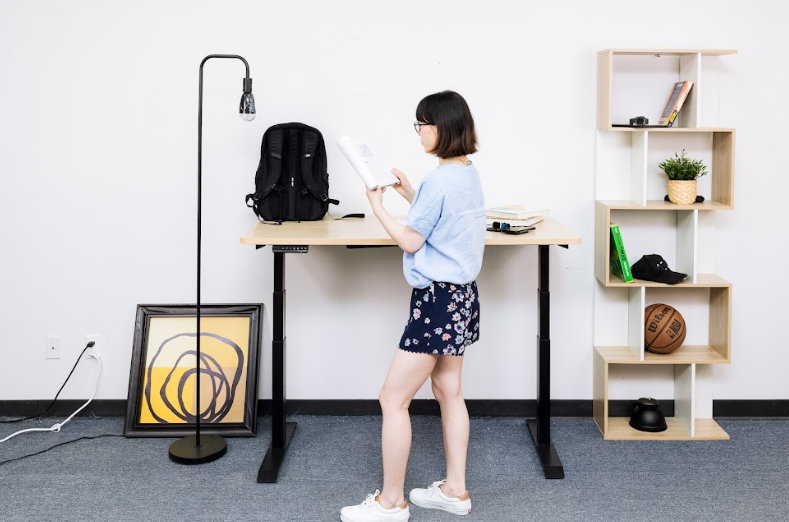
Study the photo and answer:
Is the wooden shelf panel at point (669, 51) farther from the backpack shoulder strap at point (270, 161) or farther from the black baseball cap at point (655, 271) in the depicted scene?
the backpack shoulder strap at point (270, 161)

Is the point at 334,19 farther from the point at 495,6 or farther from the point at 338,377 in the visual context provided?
the point at 338,377

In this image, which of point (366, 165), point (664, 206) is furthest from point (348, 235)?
point (664, 206)

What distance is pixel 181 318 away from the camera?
12.2 ft

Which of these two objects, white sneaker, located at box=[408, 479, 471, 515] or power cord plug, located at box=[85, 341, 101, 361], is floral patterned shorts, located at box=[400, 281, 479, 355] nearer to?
white sneaker, located at box=[408, 479, 471, 515]

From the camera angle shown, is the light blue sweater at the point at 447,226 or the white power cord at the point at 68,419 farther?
the white power cord at the point at 68,419

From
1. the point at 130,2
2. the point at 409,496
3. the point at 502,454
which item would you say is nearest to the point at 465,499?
the point at 409,496

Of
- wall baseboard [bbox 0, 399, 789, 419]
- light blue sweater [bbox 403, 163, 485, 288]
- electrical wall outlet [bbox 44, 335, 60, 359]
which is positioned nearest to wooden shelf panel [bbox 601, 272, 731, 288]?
wall baseboard [bbox 0, 399, 789, 419]

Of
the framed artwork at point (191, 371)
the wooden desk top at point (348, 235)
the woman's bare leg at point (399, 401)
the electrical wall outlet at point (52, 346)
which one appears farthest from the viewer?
A: the electrical wall outlet at point (52, 346)

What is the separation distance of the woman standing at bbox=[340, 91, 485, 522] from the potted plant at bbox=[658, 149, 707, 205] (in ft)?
3.96

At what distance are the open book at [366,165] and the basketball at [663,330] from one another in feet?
4.69

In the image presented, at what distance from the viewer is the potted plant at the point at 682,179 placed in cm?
346

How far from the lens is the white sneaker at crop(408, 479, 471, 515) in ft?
9.23

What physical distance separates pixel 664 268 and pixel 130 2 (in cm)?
251

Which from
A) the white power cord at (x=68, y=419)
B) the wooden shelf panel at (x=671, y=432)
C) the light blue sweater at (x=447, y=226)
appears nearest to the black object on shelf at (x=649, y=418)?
the wooden shelf panel at (x=671, y=432)
